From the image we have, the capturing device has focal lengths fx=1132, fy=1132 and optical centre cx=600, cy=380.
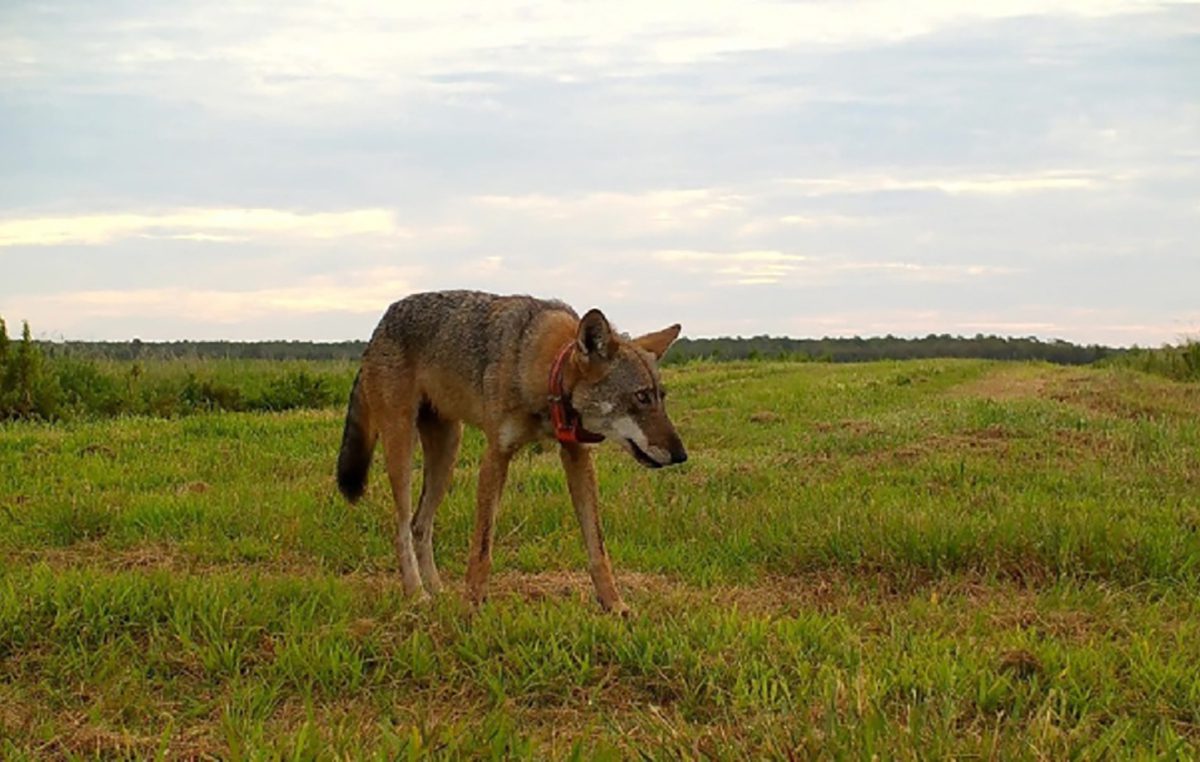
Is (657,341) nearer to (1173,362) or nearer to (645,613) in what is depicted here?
(645,613)

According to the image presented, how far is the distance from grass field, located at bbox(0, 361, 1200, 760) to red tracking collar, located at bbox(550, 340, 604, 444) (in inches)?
30.2

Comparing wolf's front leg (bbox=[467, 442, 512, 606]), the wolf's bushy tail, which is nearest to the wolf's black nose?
wolf's front leg (bbox=[467, 442, 512, 606])

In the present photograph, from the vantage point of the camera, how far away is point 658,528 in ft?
23.4

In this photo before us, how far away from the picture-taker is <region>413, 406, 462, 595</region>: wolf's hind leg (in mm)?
6418

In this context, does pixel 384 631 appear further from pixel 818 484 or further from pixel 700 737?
pixel 818 484

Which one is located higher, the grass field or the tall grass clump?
the tall grass clump

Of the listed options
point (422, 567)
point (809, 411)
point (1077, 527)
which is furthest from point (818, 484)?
point (809, 411)

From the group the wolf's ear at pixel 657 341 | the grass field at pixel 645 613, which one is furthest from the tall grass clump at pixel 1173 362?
the wolf's ear at pixel 657 341

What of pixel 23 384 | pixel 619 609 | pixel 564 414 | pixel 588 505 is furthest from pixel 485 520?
pixel 23 384

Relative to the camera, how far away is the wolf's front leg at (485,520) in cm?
557

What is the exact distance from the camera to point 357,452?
264 inches

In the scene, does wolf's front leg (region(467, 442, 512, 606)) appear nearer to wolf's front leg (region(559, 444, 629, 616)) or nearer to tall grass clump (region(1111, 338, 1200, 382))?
wolf's front leg (region(559, 444, 629, 616))

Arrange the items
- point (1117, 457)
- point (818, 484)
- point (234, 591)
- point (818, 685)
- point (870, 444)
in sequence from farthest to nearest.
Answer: point (870, 444)
point (1117, 457)
point (818, 484)
point (234, 591)
point (818, 685)

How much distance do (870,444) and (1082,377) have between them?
13477 millimetres
